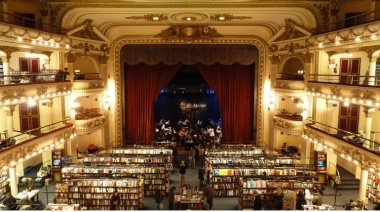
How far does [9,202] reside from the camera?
1017 centimetres

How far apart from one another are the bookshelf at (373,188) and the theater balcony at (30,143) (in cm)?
1213

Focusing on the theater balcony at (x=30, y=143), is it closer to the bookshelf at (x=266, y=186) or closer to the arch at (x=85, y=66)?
the arch at (x=85, y=66)

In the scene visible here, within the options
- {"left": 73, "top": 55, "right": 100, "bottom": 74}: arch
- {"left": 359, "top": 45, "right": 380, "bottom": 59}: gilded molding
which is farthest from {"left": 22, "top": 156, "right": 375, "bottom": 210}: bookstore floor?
{"left": 73, "top": 55, "right": 100, "bottom": 74}: arch

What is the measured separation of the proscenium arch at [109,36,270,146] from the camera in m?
17.0

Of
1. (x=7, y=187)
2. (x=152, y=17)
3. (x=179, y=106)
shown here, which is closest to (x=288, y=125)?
(x=152, y=17)

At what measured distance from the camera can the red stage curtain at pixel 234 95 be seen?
59.3ft

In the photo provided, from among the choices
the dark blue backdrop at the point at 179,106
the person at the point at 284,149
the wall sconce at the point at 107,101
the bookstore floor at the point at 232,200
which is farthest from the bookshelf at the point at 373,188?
the wall sconce at the point at 107,101

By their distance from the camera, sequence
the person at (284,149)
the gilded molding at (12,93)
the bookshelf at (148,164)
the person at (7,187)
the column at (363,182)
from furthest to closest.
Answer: the person at (284,149)
the bookshelf at (148,164)
the person at (7,187)
the column at (363,182)
the gilded molding at (12,93)

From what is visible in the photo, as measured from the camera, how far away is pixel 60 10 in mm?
13477

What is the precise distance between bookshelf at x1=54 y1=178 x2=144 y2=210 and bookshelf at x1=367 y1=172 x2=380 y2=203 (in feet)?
27.7

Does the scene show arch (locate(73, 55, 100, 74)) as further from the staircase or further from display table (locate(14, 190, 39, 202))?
the staircase

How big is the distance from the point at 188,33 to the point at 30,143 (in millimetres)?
9107

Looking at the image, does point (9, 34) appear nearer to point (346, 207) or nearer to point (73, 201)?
point (73, 201)

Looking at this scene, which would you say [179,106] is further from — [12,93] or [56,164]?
[12,93]
